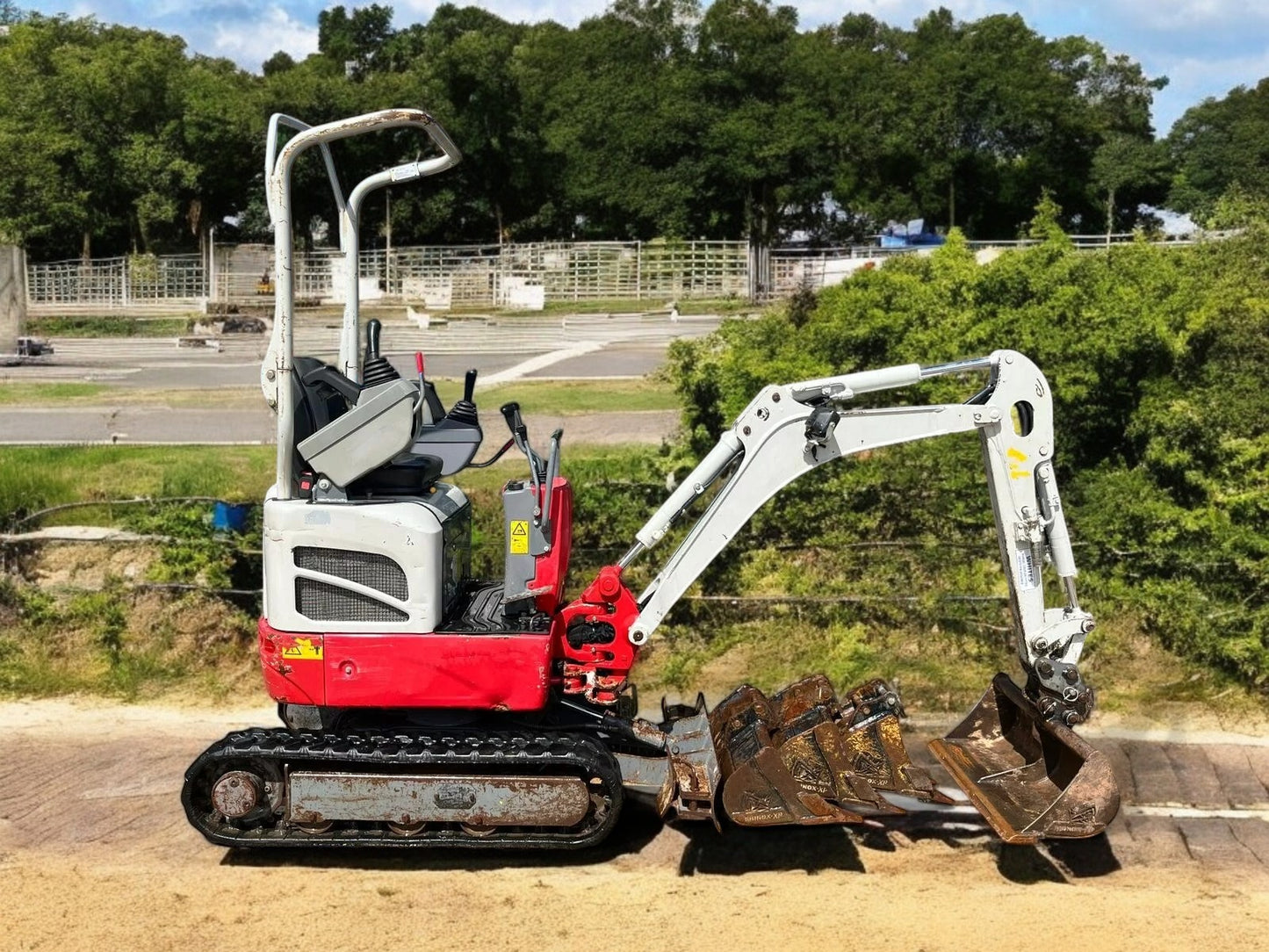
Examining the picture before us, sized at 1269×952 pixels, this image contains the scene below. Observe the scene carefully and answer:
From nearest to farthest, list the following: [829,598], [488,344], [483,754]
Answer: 1. [483,754]
2. [829,598]
3. [488,344]

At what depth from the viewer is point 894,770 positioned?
290 inches

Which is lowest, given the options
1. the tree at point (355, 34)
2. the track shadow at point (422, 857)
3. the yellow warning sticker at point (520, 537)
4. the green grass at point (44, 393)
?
the track shadow at point (422, 857)

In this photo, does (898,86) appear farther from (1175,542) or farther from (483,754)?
(483,754)

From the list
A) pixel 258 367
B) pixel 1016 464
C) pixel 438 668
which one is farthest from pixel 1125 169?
pixel 438 668

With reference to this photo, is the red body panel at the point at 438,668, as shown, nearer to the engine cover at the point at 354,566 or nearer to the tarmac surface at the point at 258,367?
the engine cover at the point at 354,566

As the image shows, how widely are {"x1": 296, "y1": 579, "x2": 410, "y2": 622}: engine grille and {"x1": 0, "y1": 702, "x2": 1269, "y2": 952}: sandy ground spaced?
139 centimetres

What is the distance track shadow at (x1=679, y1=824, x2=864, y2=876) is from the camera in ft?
23.1

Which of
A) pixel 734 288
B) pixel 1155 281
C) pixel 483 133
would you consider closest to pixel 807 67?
pixel 483 133

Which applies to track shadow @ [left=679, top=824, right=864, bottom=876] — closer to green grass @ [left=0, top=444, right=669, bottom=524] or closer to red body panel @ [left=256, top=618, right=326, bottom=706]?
red body panel @ [left=256, top=618, right=326, bottom=706]

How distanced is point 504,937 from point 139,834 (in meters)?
2.70

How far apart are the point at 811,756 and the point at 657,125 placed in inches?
1621

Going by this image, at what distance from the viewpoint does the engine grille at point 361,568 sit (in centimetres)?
693

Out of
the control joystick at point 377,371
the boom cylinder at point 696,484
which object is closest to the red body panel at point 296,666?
the control joystick at point 377,371

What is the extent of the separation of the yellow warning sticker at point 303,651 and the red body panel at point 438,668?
0.21 ft
